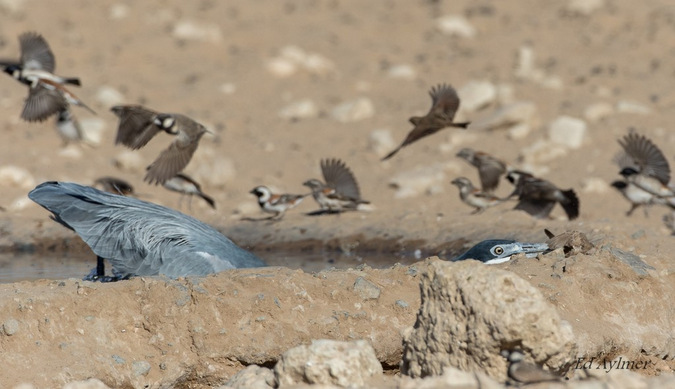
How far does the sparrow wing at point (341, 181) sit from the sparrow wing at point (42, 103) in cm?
323

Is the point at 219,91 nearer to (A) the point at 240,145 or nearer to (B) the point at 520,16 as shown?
(A) the point at 240,145

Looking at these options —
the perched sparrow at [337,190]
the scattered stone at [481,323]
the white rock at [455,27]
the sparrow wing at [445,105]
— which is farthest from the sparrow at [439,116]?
the white rock at [455,27]

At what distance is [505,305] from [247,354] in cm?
164

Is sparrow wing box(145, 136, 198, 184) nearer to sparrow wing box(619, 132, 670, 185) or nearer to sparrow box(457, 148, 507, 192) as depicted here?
sparrow box(457, 148, 507, 192)

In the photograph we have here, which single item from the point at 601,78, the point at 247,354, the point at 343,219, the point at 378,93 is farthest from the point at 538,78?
the point at 247,354

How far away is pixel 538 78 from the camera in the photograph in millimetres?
17406

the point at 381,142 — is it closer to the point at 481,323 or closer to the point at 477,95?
the point at 477,95

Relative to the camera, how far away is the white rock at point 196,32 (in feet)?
63.4

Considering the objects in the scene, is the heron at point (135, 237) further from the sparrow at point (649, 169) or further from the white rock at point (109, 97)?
the white rock at point (109, 97)

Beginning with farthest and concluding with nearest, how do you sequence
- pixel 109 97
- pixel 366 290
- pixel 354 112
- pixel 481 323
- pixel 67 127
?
pixel 109 97
pixel 354 112
pixel 67 127
pixel 366 290
pixel 481 323

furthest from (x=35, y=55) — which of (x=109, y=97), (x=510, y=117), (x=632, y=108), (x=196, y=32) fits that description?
(x=632, y=108)

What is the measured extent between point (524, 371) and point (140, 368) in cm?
204

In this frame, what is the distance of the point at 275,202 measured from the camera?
11625mm

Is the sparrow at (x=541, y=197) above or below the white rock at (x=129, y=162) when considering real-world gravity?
below
